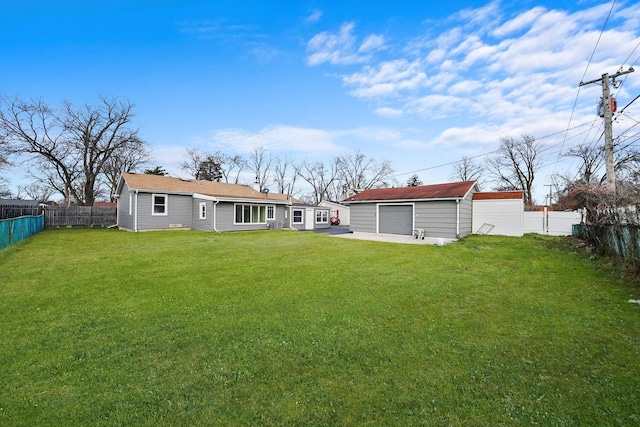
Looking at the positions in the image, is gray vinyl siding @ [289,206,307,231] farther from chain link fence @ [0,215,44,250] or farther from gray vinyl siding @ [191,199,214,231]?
chain link fence @ [0,215,44,250]

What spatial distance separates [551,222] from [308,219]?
708 inches

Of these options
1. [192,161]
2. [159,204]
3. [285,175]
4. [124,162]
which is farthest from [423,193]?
[192,161]

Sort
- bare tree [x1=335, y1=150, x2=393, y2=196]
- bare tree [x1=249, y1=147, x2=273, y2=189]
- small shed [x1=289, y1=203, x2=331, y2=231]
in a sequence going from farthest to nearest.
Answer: bare tree [x1=335, y1=150, x2=393, y2=196], bare tree [x1=249, y1=147, x2=273, y2=189], small shed [x1=289, y1=203, x2=331, y2=231]

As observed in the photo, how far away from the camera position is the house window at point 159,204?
18.8 metres

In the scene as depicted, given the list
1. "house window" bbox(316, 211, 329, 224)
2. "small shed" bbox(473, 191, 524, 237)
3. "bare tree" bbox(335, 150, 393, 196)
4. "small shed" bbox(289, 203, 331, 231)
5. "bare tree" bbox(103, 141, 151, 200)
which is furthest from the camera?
"bare tree" bbox(335, 150, 393, 196)

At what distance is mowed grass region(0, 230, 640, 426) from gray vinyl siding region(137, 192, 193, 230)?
12.2 meters

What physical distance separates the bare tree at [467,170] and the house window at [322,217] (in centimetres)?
2561

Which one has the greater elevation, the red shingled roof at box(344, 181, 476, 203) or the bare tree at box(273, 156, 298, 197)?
the bare tree at box(273, 156, 298, 197)

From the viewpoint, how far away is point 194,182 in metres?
22.8

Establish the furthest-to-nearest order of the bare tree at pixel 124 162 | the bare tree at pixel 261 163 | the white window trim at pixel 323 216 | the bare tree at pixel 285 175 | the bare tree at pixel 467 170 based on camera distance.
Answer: the bare tree at pixel 285 175 < the bare tree at pixel 261 163 < the bare tree at pixel 467 170 < the bare tree at pixel 124 162 < the white window trim at pixel 323 216

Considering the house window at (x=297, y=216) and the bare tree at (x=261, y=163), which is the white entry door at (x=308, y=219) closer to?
the house window at (x=297, y=216)

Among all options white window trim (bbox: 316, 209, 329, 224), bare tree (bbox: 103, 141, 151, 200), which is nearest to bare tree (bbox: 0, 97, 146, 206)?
bare tree (bbox: 103, 141, 151, 200)

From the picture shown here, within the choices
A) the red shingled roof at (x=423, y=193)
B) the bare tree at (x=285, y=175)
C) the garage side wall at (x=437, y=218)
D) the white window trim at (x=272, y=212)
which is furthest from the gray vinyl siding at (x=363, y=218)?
the bare tree at (x=285, y=175)

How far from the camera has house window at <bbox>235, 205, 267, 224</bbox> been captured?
20.7m
